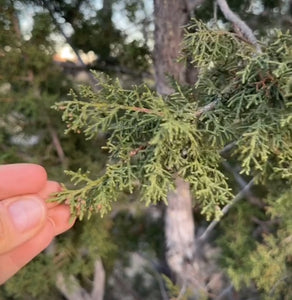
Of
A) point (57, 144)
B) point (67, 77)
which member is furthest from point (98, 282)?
point (67, 77)

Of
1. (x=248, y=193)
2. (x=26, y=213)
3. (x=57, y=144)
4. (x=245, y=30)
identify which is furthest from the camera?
(x=248, y=193)

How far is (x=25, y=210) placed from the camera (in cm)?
73

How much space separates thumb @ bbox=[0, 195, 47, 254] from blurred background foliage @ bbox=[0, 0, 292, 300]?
2.69 ft

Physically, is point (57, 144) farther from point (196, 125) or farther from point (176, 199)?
point (196, 125)

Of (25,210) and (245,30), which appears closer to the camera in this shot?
(25,210)

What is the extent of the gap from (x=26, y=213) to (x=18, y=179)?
66 mm

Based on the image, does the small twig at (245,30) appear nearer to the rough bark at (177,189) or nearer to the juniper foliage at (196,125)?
the juniper foliage at (196,125)

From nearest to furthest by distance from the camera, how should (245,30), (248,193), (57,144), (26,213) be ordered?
(26,213) < (245,30) < (57,144) < (248,193)

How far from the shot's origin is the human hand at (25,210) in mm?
718

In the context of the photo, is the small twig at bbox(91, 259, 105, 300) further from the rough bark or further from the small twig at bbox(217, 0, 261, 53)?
the small twig at bbox(217, 0, 261, 53)

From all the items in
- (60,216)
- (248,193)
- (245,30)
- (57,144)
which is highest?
(245,30)

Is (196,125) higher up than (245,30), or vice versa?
(245,30)

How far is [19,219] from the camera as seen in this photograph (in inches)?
28.5

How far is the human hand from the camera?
718mm
